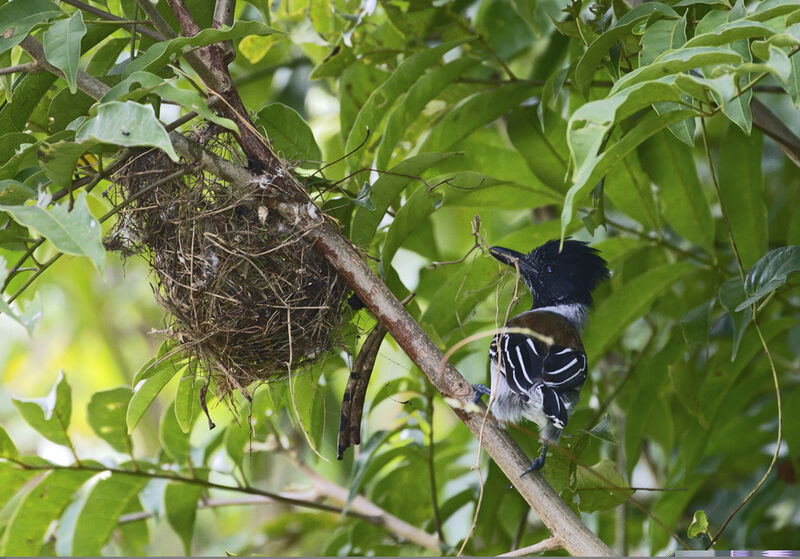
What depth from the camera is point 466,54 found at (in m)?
2.21

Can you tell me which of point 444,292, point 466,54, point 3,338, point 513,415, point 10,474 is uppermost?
point 3,338

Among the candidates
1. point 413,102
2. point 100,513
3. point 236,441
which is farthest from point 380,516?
point 413,102

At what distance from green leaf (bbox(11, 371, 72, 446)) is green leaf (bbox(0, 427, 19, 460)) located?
7 cm

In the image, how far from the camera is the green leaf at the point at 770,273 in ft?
4.95

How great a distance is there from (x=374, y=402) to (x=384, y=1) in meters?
1.10

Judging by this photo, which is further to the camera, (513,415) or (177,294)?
(513,415)

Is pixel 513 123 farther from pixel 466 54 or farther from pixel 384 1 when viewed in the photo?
pixel 384 1

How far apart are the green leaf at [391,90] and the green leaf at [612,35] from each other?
526mm

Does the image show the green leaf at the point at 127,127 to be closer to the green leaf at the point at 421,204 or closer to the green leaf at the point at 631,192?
the green leaf at the point at 421,204

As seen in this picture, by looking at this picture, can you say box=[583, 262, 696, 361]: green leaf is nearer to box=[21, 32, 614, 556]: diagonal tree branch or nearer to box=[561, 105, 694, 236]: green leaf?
box=[21, 32, 614, 556]: diagonal tree branch

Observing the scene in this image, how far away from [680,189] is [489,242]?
558 mm

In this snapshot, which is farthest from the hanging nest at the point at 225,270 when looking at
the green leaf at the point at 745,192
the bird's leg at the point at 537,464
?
the green leaf at the point at 745,192

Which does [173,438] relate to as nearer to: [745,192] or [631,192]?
[631,192]

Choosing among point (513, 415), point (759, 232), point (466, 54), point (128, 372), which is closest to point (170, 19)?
point (466, 54)
